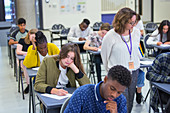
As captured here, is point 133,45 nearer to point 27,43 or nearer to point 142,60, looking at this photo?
point 142,60

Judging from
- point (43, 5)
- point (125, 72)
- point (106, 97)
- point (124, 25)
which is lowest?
point (106, 97)

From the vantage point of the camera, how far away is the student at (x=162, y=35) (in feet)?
19.5

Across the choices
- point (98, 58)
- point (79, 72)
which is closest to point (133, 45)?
point (79, 72)

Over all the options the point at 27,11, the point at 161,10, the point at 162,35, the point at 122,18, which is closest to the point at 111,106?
the point at 122,18

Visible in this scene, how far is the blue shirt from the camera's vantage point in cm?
192

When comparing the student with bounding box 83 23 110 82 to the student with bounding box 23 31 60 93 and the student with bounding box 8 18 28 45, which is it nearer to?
the student with bounding box 23 31 60 93

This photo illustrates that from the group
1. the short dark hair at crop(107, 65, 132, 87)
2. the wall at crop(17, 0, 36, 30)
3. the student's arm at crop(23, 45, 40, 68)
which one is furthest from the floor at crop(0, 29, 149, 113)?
the wall at crop(17, 0, 36, 30)

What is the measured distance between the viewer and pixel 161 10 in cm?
1590

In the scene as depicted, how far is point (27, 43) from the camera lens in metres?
4.93

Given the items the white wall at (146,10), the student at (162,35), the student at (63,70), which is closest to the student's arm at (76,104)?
the student at (63,70)

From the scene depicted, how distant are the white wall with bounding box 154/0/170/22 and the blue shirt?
14.6 m

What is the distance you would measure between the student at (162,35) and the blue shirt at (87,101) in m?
4.19

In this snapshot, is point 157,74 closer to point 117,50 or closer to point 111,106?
point 117,50

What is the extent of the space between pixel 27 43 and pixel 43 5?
26.6 ft
